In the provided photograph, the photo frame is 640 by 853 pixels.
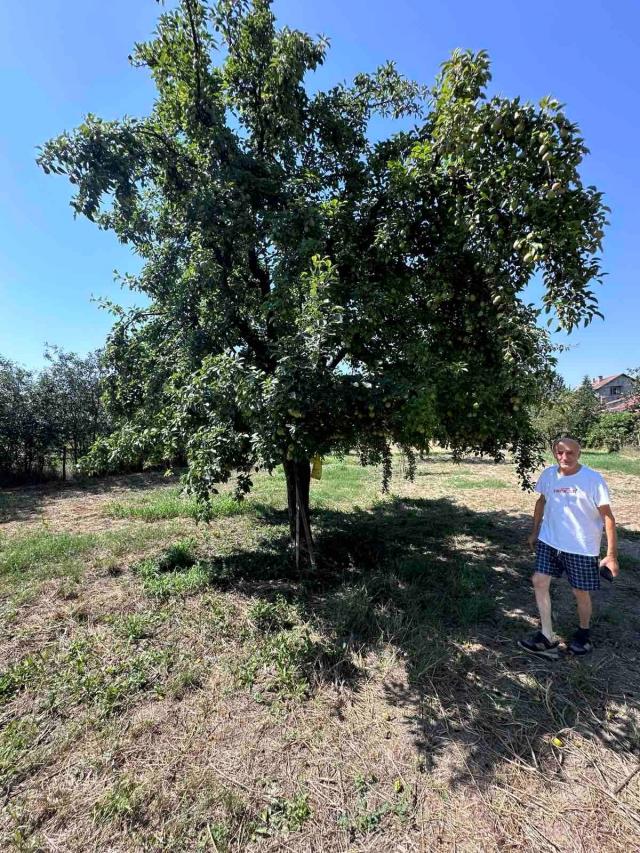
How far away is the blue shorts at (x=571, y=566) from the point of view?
316 centimetres

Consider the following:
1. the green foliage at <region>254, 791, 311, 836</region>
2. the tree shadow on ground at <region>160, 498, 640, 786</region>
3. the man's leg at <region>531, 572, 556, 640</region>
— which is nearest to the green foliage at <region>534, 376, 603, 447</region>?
the tree shadow on ground at <region>160, 498, 640, 786</region>

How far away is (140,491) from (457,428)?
9.54 meters

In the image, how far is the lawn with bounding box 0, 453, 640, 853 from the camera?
1.97m

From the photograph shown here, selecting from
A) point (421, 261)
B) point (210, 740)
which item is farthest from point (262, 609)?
point (421, 261)

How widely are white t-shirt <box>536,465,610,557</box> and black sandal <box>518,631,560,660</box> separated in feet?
2.70

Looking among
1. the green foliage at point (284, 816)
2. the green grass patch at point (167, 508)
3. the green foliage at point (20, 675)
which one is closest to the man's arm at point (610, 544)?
the green foliage at point (284, 816)

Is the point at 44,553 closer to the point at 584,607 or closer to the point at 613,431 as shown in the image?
the point at 584,607

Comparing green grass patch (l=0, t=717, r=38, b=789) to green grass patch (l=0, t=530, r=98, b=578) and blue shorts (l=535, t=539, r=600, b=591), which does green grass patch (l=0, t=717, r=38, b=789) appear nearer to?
green grass patch (l=0, t=530, r=98, b=578)

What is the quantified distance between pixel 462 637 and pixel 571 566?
46.3 inches

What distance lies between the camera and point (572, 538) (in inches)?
126

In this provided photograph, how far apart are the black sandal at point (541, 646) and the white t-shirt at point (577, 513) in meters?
0.82

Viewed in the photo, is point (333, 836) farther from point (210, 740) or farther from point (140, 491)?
point (140, 491)

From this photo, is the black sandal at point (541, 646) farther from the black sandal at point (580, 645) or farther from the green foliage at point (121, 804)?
the green foliage at point (121, 804)

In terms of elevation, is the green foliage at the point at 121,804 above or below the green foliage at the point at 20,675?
below
